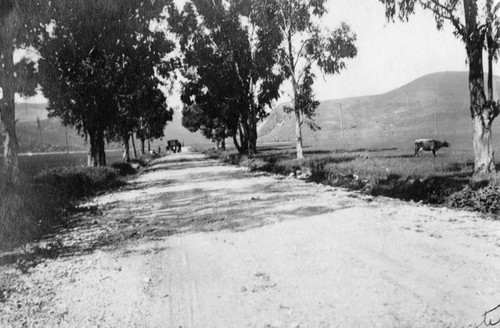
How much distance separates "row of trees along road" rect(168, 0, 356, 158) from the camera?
25.8 meters

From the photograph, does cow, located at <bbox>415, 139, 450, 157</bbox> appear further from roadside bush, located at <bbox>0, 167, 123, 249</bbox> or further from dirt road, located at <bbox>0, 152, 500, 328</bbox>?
roadside bush, located at <bbox>0, 167, 123, 249</bbox>

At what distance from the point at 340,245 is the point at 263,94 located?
3029 cm

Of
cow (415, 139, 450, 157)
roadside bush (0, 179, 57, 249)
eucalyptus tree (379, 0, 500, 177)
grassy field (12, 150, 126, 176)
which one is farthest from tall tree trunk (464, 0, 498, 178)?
grassy field (12, 150, 126, 176)

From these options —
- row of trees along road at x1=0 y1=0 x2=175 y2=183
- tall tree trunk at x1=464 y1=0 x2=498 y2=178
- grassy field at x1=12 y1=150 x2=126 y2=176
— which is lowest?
grassy field at x1=12 y1=150 x2=126 y2=176

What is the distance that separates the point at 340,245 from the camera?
22.2 ft

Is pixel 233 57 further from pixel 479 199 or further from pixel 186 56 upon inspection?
pixel 479 199

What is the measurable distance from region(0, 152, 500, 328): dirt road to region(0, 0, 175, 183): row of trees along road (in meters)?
8.50

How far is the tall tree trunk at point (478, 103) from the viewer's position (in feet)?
39.2

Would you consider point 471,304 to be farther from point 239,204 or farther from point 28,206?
point 28,206

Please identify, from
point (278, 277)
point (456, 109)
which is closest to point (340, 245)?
point (278, 277)

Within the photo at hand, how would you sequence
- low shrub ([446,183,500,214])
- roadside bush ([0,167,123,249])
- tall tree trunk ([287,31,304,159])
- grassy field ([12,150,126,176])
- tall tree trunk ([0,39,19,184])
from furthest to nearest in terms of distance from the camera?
grassy field ([12,150,126,176]) → tall tree trunk ([287,31,304,159]) → tall tree trunk ([0,39,19,184]) → low shrub ([446,183,500,214]) → roadside bush ([0,167,123,249])

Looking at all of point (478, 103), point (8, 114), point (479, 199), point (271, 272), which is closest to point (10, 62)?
point (8, 114)

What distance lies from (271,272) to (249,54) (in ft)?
95.8

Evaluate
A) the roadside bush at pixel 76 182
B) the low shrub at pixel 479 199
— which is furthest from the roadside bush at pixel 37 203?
the low shrub at pixel 479 199
